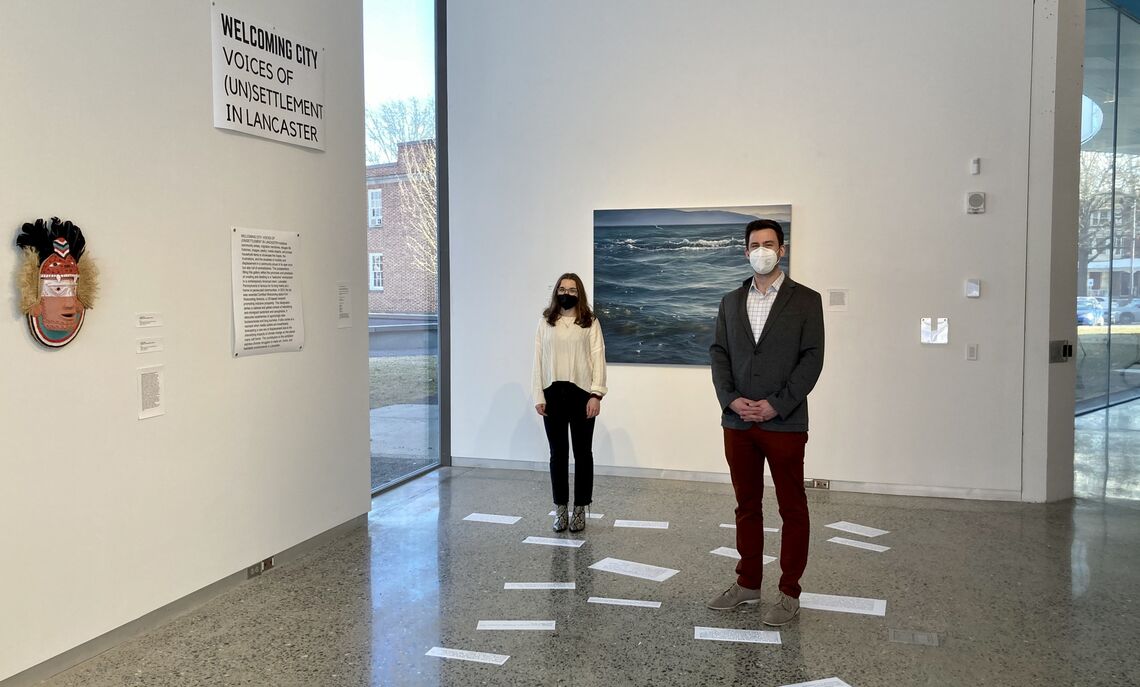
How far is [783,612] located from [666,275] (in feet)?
10.9

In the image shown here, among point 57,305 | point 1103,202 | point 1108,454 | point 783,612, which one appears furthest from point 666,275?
point 1103,202

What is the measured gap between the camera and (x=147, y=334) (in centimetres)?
363

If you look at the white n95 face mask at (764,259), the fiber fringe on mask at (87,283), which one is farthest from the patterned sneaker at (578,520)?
the fiber fringe on mask at (87,283)

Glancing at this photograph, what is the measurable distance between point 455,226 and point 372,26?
170 cm

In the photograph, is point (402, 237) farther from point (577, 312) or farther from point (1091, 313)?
point (1091, 313)

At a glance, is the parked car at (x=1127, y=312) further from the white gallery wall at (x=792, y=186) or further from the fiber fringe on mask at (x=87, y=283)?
the fiber fringe on mask at (x=87, y=283)

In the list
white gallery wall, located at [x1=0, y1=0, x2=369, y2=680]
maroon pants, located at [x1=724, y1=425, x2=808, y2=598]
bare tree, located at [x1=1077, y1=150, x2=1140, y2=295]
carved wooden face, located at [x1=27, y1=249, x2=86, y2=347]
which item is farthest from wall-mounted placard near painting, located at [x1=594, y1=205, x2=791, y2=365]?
bare tree, located at [x1=1077, y1=150, x2=1140, y2=295]

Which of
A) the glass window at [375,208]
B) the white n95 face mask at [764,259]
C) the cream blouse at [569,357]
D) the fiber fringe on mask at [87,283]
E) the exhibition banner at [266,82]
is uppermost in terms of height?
the exhibition banner at [266,82]

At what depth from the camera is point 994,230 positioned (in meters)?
5.79

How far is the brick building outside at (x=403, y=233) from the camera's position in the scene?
20.3ft

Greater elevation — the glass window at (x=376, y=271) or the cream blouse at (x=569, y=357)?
the glass window at (x=376, y=271)

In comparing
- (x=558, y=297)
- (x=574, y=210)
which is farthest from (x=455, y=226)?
(x=558, y=297)

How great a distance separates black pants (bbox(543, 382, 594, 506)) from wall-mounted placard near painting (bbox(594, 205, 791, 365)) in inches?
64.4

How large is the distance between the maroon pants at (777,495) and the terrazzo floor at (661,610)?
0.77 feet
